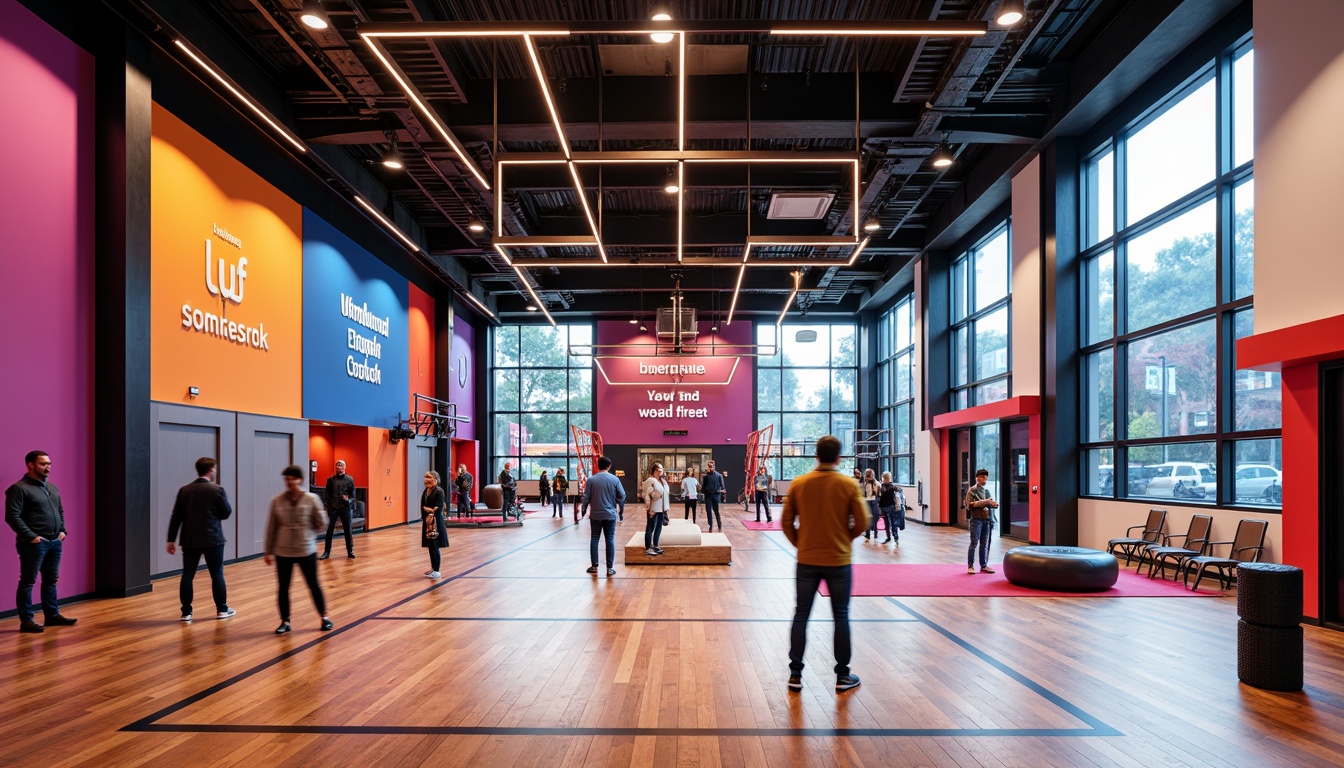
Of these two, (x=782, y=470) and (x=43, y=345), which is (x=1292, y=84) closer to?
(x=43, y=345)

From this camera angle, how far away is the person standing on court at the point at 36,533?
6117mm

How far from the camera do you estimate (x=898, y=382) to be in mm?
21750

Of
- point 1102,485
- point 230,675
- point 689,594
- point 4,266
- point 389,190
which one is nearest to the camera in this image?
point 230,675

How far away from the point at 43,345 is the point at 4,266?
762mm

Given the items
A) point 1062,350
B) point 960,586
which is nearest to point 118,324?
point 960,586

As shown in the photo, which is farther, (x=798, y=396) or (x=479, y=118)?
(x=798, y=396)

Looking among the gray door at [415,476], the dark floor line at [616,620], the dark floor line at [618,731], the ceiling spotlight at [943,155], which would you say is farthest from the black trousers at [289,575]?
the gray door at [415,476]

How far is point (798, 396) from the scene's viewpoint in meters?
25.5

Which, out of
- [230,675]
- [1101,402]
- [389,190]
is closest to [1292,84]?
[1101,402]

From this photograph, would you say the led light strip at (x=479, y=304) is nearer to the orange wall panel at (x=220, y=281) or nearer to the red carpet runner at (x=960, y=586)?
the orange wall panel at (x=220, y=281)

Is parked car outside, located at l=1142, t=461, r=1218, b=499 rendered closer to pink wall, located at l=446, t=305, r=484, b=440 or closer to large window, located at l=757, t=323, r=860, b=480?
large window, located at l=757, t=323, r=860, b=480

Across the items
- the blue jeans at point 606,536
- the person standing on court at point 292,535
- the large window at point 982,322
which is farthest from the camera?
the large window at point 982,322

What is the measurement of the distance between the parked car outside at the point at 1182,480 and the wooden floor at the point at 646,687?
1.91 metres

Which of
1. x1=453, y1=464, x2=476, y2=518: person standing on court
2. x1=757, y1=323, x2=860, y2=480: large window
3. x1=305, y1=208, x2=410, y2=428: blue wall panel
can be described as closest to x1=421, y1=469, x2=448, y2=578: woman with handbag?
x1=305, y1=208, x2=410, y2=428: blue wall panel
